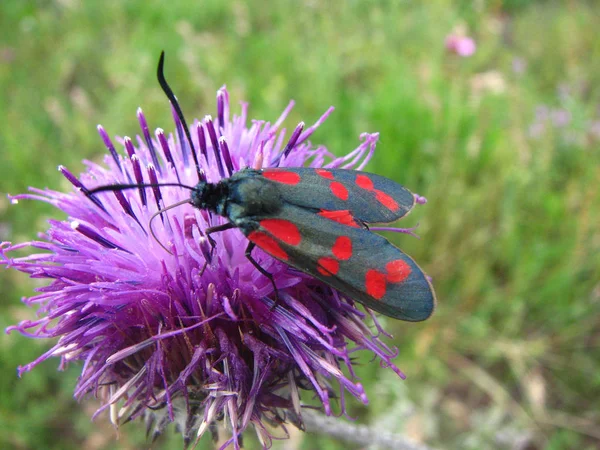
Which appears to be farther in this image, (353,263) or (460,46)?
(460,46)

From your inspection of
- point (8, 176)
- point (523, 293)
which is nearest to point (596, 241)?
point (523, 293)

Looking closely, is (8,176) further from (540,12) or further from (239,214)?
(540,12)

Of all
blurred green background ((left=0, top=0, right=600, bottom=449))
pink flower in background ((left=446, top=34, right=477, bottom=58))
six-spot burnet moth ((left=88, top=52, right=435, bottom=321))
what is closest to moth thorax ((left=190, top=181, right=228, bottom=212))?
six-spot burnet moth ((left=88, top=52, right=435, bottom=321))

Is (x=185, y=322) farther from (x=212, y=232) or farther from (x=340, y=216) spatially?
(x=340, y=216)

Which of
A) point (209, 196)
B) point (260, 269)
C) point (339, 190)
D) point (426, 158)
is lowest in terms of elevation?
point (426, 158)

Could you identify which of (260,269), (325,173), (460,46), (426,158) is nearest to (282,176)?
(325,173)

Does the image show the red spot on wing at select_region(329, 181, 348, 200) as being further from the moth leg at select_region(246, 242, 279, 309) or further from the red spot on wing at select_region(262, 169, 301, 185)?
the moth leg at select_region(246, 242, 279, 309)
